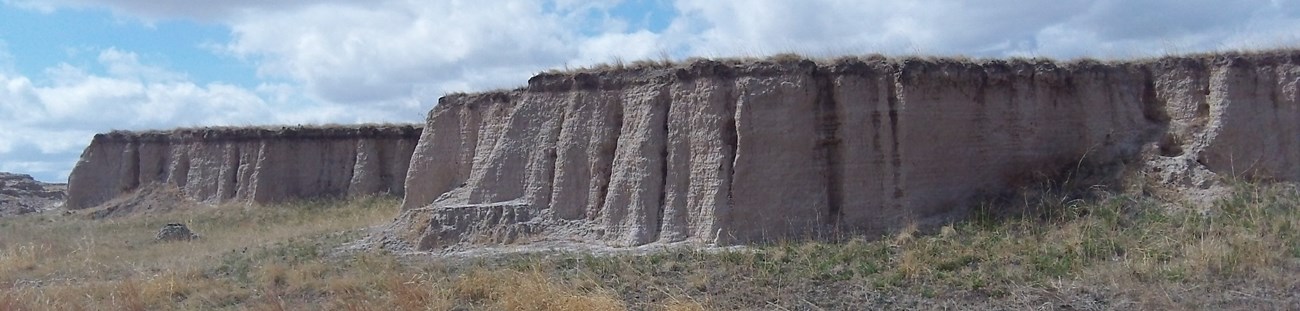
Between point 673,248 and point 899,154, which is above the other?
point 899,154

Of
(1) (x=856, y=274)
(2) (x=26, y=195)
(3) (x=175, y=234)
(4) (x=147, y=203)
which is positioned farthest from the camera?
(2) (x=26, y=195)

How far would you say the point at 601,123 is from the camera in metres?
16.6

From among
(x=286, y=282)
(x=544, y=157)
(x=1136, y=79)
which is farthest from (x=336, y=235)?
(x=1136, y=79)

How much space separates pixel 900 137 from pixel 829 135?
35.3 inches

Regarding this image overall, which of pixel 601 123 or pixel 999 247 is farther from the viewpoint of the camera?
pixel 601 123

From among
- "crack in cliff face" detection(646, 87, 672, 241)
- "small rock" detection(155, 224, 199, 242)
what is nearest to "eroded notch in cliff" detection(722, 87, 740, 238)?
"crack in cliff face" detection(646, 87, 672, 241)

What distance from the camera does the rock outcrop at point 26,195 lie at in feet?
122

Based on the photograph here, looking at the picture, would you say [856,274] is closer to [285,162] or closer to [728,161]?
[728,161]

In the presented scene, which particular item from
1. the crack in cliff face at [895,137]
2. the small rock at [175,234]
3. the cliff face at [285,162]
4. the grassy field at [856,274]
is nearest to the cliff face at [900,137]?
the crack in cliff face at [895,137]

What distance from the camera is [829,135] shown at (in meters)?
15.0

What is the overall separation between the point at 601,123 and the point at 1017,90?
5.71 m

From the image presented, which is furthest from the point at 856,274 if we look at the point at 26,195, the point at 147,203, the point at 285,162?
the point at 26,195

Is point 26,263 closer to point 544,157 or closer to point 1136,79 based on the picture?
point 544,157

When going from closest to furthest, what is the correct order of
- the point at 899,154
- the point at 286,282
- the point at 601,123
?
the point at 286,282 < the point at 899,154 < the point at 601,123
